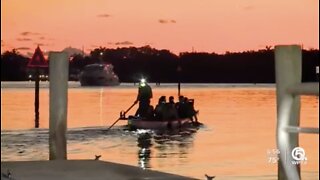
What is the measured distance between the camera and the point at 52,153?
41.4 ft

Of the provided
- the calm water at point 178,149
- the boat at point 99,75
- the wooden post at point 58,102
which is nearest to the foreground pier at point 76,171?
the wooden post at point 58,102

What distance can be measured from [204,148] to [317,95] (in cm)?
2084

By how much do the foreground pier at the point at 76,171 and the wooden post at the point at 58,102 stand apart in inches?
87.1

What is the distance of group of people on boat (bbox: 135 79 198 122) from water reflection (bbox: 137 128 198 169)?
0.83 m

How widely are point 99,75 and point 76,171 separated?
164 meters

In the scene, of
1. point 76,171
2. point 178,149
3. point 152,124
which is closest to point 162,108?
point 152,124

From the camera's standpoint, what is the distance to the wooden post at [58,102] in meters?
12.5

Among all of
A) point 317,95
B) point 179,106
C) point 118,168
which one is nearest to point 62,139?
point 118,168

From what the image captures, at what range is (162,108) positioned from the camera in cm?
3177

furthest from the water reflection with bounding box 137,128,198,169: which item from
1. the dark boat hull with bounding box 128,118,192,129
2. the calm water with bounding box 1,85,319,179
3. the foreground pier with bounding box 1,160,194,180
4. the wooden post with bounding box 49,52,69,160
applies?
the foreground pier with bounding box 1,160,194,180

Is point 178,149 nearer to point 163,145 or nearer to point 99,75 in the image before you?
point 163,145

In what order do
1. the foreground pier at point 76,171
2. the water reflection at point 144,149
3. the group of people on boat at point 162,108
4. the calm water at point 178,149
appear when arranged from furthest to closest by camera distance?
the group of people on boat at point 162,108 < the water reflection at point 144,149 < the calm water at point 178,149 < the foreground pier at point 76,171

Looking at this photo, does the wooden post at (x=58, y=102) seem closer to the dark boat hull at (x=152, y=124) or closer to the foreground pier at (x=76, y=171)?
the foreground pier at (x=76, y=171)

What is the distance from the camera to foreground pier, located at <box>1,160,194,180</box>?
29.0ft
